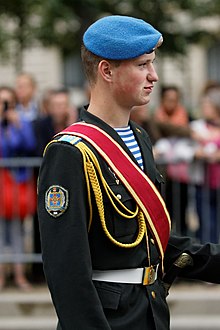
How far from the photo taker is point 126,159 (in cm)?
338

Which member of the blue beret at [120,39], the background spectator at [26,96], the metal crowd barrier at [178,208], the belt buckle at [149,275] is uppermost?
the blue beret at [120,39]

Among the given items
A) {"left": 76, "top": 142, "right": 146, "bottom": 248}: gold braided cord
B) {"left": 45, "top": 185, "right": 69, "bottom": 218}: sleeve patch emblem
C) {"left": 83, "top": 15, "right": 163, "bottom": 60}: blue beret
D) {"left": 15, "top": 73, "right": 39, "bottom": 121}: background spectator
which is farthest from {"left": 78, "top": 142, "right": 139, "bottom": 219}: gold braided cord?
{"left": 15, "top": 73, "right": 39, "bottom": 121}: background spectator

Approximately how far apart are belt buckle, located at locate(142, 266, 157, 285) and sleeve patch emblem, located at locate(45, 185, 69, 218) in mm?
406

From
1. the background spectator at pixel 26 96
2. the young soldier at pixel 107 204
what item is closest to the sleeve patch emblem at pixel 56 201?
the young soldier at pixel 107 204

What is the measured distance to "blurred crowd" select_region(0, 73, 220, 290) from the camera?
7809 millimetres

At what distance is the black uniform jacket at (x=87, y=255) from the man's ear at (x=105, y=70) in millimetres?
160

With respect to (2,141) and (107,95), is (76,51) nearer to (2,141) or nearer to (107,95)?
(2,141)

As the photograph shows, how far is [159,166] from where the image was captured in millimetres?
7805

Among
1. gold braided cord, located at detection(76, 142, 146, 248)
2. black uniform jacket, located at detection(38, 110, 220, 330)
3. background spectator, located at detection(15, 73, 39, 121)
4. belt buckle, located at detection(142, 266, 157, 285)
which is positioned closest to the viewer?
black uniform jacket, located at detection(38, 110, 220, 330)

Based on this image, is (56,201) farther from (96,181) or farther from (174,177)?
(174,177)

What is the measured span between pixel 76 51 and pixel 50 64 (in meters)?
16.4

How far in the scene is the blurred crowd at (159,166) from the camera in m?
7.81

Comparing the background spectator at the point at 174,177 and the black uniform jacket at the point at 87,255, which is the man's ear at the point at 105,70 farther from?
the background spectator at the point at 174,177

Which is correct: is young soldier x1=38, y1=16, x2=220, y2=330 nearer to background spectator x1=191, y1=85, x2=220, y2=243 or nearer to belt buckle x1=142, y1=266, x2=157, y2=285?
belt buckle x1=142, y1=266, x2=157, y2=285
